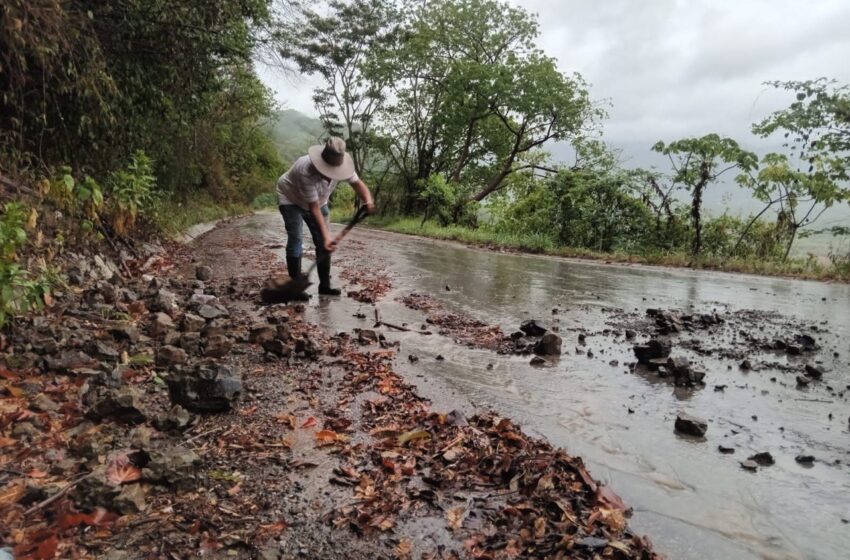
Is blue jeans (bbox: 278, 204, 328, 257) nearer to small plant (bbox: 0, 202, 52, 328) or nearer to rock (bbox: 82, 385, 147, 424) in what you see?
small plant (bbox: 0, 202, 52, 328)

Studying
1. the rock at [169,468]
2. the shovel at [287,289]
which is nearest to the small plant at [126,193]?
the shovel at [287,289]

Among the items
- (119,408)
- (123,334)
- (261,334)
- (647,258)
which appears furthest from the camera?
(647,258)

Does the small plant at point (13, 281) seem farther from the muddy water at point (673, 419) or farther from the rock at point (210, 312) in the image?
the muddy water at point (673, 419)

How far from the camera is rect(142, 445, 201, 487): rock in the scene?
2.21 metres

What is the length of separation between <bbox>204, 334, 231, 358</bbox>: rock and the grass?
1133 cm

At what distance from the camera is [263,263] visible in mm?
9320

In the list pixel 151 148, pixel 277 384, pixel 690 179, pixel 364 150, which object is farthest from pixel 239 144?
pixel 277 384

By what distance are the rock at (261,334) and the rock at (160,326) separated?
60 centimetres

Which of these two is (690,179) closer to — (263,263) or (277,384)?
(263,263)

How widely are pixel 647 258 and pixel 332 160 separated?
10.1m

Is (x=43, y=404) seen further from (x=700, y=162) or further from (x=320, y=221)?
(x=700, y=162)

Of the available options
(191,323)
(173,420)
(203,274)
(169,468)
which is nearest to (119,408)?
(173,420)

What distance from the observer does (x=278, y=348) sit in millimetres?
4008

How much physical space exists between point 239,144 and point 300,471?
84.8 feet
